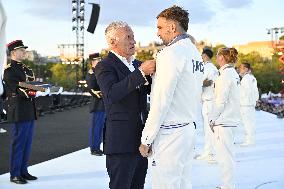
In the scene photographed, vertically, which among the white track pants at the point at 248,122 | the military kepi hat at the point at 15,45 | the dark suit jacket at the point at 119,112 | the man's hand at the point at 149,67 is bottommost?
the white track pants at the point at 248,122

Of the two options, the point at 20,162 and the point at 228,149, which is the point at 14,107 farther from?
the point at 228,149

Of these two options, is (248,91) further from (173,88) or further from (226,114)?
(173,88)

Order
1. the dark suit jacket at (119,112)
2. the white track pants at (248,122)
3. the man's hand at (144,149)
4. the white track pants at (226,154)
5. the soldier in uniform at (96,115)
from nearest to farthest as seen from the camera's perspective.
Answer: the man's hand at (144,149), the dark suit jacket at (119,112), the white track pants at (226,154), the soldier in uniform at (96,115), the white track pants at (248,122)

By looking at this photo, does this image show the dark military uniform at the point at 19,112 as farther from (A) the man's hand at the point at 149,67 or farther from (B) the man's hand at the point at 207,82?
(A) the man's hand at the point at 149,67

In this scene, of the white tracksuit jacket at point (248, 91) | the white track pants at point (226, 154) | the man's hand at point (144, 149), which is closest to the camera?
the man's hand at point (144, 149)

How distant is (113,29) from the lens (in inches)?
122

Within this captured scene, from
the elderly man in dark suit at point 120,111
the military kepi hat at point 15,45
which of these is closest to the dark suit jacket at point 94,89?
the military kepi hat at point 15,45

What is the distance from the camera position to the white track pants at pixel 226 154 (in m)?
4.67

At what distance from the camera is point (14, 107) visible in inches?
210

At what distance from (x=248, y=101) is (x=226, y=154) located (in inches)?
178

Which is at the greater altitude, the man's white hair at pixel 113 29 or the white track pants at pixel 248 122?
the man's white hair at pixel 113 29

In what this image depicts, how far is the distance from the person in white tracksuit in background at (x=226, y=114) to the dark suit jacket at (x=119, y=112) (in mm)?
1789

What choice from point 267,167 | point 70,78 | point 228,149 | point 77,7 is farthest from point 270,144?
point 70,78

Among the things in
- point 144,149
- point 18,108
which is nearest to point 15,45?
point 18,108
